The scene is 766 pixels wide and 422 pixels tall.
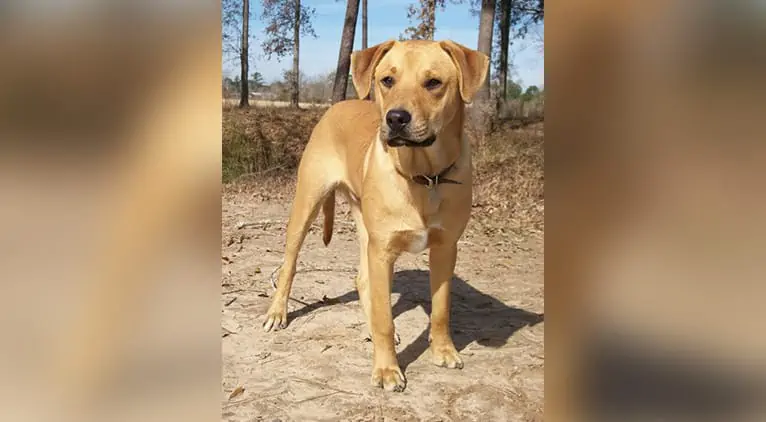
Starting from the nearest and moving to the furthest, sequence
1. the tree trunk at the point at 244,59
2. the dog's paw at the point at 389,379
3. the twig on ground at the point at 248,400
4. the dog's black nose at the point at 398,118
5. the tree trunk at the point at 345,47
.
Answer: the dog's black nose at the point at 398,118, the twig on ground at the point at 248,400, the dog's paw at the point at 389,379, the tree trunk at the point at 244,59, the tree trunk at the point at 345,47

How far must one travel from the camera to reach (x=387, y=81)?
2969 millimetres

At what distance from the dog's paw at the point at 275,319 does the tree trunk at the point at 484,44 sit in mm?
6589

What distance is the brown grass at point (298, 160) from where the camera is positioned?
26.1 ft

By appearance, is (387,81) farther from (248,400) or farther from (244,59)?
(244,59)

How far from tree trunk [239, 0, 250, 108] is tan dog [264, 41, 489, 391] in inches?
266

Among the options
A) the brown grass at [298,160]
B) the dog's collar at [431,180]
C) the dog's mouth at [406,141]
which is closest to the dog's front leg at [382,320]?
the dog's collar at [431,180]

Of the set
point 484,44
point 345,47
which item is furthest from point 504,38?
point 345,47

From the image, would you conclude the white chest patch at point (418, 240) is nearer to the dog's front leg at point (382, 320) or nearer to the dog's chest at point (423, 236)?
the dog's chest at point (423, 236)

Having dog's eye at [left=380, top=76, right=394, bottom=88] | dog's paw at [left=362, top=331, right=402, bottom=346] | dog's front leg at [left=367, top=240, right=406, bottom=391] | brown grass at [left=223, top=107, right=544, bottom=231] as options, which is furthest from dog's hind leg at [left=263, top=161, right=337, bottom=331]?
brown grass at [left=223, top=107, right=544, bottom=231]
